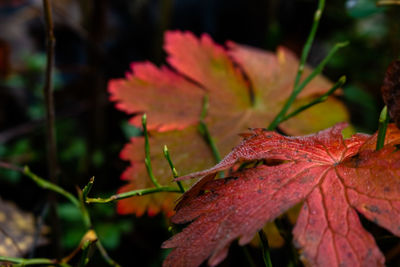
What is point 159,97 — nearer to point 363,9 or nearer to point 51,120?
point 51,120

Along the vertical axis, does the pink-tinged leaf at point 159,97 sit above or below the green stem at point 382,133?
above

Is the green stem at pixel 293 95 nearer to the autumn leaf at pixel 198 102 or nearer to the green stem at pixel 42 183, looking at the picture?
the autumn leaf at pixel 198 102

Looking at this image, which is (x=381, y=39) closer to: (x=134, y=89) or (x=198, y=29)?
(x=198, y=29)

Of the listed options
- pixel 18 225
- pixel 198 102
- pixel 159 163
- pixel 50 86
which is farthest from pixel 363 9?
pixel 18 225

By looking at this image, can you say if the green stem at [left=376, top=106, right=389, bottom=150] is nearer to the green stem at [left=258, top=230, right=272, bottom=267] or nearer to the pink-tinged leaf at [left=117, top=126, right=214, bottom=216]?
the green stem at [left=258, top=230, right=272, bottom=267]

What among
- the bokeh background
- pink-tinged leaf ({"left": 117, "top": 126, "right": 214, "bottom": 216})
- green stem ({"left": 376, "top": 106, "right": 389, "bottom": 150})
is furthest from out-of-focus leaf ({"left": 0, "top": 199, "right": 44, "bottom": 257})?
green stem ({"left": 376, "top": 106, "right": 389, "bottom": 150})

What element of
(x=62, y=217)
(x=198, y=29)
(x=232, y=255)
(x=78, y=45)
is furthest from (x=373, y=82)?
(x=78, y=45)

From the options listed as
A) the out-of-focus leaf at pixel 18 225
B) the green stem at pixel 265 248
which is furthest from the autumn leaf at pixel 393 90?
the out-of-focus leaf at pixel 18 225
